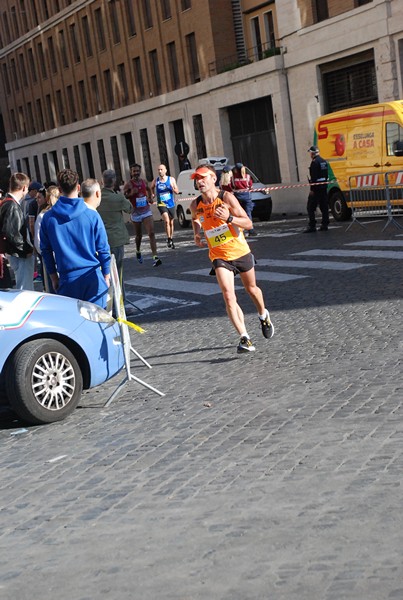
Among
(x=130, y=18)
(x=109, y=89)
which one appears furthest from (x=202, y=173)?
(x=109, y=89)

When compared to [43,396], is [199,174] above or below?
above

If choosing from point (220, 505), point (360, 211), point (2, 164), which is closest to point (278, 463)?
point (220, 505)

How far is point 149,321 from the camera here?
12672mm

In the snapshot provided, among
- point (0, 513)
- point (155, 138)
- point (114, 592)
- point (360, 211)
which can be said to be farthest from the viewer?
point (155, 138)

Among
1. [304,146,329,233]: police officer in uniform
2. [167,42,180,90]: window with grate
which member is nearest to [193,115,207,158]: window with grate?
[167,42,180,90]: window with grate

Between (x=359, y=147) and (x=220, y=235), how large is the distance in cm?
1648

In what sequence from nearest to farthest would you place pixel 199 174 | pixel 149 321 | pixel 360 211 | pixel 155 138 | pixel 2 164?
pixel 199 174, pixel 149 321, pixel 360 211, pixel 155 138, pixel 2 164

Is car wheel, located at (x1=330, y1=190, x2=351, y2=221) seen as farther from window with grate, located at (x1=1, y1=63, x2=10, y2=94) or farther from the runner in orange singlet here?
window with grate, located at (x1=1, y1=63, x2=10, y2=94)

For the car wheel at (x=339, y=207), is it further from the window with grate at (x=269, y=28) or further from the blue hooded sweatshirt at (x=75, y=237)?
the blue hooded sweatshirt at (x=75, y=237)

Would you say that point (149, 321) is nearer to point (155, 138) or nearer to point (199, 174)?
point (199, 174)

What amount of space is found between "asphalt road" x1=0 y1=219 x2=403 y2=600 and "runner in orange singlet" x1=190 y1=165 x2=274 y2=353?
1.37 feet

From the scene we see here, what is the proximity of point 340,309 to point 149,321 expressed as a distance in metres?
2.40

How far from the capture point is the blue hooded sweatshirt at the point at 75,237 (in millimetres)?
8766

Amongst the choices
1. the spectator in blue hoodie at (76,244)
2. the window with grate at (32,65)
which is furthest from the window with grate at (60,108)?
the spectator in blue hoodie at (76,244)
